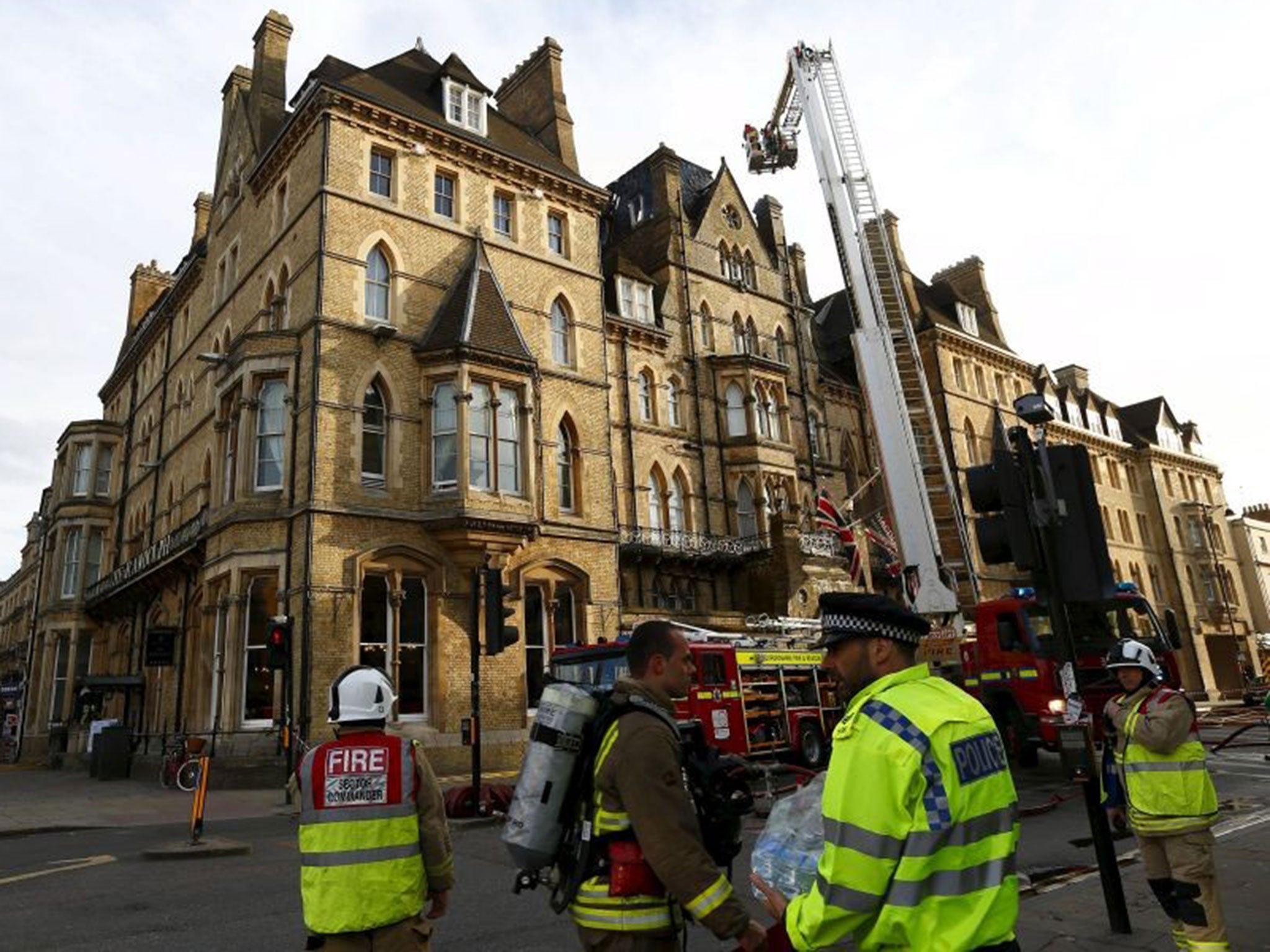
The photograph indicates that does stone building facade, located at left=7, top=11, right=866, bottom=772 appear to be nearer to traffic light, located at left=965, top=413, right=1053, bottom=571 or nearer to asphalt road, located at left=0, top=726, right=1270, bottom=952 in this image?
asphalt road, located at left=0, top=726, right=1270, bottom=952

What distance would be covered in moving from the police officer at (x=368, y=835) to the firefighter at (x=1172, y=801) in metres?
4.11

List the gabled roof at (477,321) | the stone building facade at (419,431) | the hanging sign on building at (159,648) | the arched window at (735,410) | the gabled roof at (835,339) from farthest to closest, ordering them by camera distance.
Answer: the gabled roof at (835,339)
the arched window at (735,410)
the hanging sign on building at (159,648)
the gabled roof at (477,321)
the stone building facade at (419,431)

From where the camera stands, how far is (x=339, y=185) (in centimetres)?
1955

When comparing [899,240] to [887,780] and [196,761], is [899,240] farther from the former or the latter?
[887,780]

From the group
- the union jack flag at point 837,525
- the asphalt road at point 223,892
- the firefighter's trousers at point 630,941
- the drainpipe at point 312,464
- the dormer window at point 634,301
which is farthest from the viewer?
the dormer window at point 634,301

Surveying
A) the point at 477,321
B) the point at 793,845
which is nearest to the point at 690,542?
the point at 477,321

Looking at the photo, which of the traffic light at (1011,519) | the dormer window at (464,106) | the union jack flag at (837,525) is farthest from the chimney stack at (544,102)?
the traffic light at (1011,519)

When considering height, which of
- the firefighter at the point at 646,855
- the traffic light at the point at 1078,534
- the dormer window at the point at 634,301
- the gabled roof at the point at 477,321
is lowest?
the firefighter at the point at 646,855

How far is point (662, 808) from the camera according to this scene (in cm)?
292

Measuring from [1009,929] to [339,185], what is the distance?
20.6 metres

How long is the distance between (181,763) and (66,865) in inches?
354

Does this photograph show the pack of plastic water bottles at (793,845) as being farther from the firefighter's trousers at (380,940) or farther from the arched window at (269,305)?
the arched window at (269,305)

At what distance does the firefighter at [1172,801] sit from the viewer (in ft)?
15.3

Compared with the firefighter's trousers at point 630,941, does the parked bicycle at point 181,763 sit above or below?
above
